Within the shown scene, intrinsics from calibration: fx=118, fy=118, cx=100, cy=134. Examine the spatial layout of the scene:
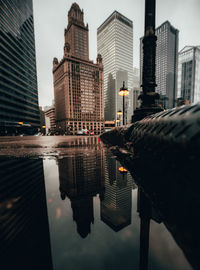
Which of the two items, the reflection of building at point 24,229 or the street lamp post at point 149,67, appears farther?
the street lamp post at point 149,67

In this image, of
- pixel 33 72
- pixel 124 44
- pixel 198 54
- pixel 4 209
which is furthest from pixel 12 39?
pixel 198 54

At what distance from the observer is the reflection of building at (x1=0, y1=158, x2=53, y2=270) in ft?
1.70

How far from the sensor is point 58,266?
1.63 feet

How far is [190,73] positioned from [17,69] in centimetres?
10840

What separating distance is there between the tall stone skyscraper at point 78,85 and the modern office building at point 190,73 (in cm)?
6159

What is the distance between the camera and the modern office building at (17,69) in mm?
42125

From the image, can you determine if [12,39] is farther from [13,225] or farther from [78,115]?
[13,225]

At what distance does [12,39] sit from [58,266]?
70.6 metres

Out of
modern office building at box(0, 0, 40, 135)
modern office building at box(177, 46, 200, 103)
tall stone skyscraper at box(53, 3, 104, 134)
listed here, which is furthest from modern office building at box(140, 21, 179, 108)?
modern office building at box(0, 0, 40, 135)

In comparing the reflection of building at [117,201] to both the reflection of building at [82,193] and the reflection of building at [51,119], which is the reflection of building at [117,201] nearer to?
the reflection of building at [82,193]

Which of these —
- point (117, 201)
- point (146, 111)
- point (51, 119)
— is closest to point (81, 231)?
point (117, 201)

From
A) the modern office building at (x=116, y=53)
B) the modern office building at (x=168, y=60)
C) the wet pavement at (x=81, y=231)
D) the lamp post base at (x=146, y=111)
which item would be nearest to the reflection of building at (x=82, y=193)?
the wet pavement at (x=81, y=231)

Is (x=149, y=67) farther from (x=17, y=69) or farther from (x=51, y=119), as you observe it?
(x=51, y=119)

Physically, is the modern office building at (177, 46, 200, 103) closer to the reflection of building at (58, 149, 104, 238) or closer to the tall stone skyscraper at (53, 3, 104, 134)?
the tall stone skyscraper at (53, 3, 104, 134)
